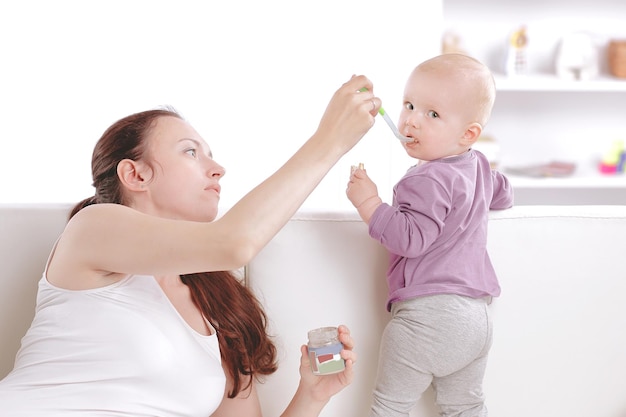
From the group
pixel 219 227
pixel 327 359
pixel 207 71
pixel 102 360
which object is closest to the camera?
pixel 219 227

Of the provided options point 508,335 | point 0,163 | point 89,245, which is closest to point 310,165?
point 89,245

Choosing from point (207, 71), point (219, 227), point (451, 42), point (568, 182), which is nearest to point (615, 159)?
point (568, 182)

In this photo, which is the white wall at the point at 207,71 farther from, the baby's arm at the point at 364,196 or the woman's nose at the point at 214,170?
the woman's nose at the point at 214,170

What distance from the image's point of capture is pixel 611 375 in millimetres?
1742

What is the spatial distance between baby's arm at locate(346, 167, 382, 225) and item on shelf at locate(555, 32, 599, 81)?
9.21 ft

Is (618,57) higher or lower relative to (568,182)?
higher

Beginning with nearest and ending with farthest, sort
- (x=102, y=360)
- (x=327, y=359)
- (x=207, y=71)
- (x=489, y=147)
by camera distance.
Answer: (x=102, y=360)
(x=327, y=359)
(x=207, y=71)
(x=489, y=147)

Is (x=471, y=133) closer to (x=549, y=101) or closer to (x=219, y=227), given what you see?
(x=219, y=227)

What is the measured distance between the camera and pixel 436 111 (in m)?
1.57

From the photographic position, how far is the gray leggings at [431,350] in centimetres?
155

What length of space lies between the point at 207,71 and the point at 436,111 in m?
2.50

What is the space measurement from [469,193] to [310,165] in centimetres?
40

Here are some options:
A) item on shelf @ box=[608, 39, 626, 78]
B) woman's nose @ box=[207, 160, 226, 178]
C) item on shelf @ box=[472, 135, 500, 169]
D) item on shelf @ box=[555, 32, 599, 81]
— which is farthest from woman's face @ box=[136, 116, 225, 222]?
item on shelf @ box=[608, 39, 626, 78]

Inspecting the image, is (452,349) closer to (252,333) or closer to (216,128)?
(252,333)
